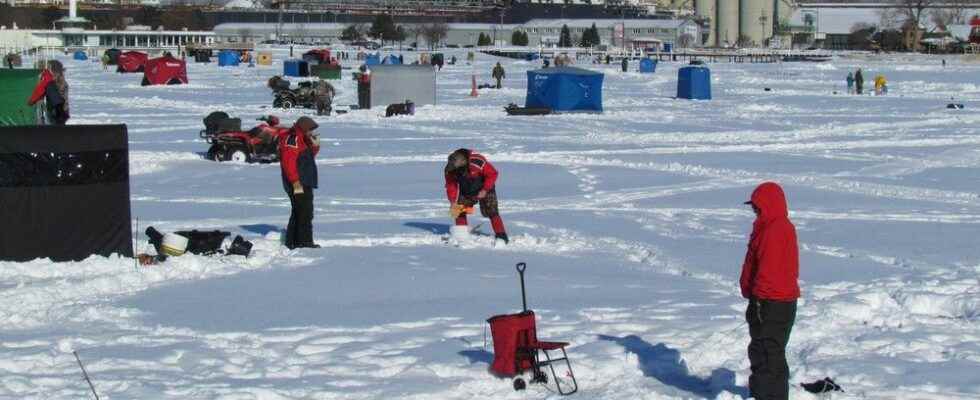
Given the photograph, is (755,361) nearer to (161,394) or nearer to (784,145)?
(161,394)

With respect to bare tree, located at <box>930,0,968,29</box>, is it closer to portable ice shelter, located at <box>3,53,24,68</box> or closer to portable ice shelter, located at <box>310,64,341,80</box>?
portable ice shelter, located at <box>310,64,341,80</box>

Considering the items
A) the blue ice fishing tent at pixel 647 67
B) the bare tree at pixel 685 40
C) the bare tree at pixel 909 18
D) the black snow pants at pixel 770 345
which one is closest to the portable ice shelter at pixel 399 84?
the black snow pants at pixel 770 345

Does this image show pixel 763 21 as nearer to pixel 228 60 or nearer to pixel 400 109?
pixel 228 60

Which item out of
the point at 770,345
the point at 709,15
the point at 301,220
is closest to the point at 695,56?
the point at 709,15

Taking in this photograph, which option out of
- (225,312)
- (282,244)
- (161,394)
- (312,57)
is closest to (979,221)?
(282,244)

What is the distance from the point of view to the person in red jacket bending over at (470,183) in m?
12.0

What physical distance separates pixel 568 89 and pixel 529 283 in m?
24.3

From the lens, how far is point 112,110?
3350cm

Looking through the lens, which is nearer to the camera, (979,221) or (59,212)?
(59,212)

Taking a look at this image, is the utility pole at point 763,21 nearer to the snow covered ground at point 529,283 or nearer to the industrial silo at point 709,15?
the industrial silo at point 709,15

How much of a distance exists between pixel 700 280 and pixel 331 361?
3.85 m

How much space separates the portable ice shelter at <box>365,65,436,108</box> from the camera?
34344mm

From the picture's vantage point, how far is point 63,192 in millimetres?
10875

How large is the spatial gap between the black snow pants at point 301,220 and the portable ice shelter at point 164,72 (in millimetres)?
37706
